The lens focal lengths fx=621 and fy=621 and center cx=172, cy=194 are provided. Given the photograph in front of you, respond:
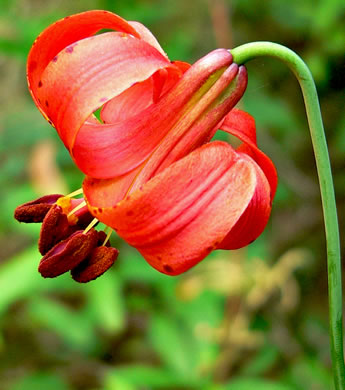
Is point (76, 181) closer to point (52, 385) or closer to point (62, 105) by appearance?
point (52, 385)

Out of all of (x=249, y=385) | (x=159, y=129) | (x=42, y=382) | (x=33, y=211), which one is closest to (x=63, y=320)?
(x=42, y=382)

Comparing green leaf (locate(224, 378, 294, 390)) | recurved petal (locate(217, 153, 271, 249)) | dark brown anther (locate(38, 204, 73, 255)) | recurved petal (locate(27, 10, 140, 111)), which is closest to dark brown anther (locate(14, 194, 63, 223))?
dark brown anther (locate(38, 204, 73, 255))

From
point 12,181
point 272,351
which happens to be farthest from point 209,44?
point 272,351

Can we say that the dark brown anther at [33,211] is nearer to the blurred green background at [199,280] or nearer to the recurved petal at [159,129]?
the recurved petal at [159,129]

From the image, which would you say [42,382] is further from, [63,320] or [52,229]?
[52,229]

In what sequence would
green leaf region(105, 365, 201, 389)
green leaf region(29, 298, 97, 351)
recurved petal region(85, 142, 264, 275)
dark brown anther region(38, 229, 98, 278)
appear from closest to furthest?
recurved petal region(85, 142, 264, 275)
dark brown anther region(38, 229, 98, 278)
green leaf region(105, 365, 201, 389)
green leaf region(29, 298, 97, 351)

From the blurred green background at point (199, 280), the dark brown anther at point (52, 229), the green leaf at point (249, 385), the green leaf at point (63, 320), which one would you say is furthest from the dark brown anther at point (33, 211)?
the green leaf at point (63, 320)

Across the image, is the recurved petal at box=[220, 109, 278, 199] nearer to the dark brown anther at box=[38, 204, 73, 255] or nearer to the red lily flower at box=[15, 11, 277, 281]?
the red lily flower at box=[15, 11, 277, 281]
